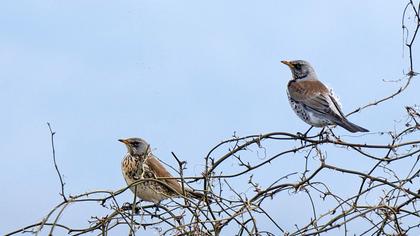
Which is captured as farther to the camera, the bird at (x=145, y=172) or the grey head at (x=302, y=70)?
the grey head at (x=302, y=70)

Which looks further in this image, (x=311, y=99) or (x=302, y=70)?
(x=302, y=70)

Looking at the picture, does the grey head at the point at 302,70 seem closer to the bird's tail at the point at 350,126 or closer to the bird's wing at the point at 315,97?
the bird's wing at the point at 315,97

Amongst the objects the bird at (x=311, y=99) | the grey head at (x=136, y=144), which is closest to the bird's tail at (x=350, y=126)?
the bird at (x=311, y=99)

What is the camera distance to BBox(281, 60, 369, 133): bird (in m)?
6.86

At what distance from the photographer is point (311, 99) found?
7223mm

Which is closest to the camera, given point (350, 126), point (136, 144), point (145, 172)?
point (350, 126)

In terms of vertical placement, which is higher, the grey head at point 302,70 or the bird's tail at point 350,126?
the grey head at point 302,70

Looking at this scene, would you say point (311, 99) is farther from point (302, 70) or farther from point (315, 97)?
point (302, 70)

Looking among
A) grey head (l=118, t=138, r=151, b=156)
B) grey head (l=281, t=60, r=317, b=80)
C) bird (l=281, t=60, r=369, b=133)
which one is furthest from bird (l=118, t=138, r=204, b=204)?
grey head (l=281, t=60, r=317, b=80)

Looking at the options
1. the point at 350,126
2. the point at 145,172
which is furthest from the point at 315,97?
the point at 145,172

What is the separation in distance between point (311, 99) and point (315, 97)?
7 centimetres

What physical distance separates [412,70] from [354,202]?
3.38ft

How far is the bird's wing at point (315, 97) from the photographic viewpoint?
274 inches

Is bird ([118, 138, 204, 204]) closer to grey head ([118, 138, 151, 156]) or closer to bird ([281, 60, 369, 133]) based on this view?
grey head ([118, 138, 151, 156])
